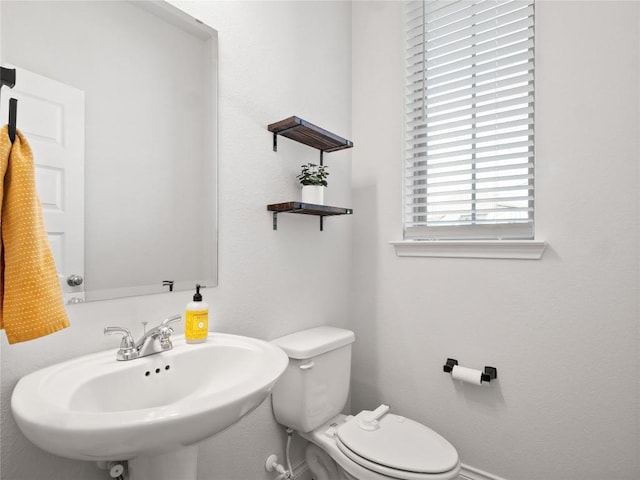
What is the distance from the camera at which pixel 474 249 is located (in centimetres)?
153

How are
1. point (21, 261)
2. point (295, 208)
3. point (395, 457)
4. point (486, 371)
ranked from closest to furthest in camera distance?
point (21, 261), point (395, 457), point (295, 208), point (486, 371)

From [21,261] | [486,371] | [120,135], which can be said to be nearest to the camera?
[21,261]

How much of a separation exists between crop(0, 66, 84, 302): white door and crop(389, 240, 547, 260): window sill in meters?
→ 1.30

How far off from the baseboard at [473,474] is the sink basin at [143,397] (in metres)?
1.15

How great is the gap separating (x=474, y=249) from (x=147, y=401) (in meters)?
1.33

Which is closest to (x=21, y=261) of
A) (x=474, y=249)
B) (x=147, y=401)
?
(x=147, y=401)

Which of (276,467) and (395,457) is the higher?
(395,457)

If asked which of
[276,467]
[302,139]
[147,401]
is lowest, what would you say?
[276,467]

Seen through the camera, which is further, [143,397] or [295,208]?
[295,208]

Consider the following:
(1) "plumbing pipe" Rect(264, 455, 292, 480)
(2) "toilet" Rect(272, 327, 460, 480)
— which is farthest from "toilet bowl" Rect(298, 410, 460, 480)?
(1) "plumbing pipe" Rect(264, 455, 292, 480)

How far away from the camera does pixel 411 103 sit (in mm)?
1742

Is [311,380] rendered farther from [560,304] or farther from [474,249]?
[560,304]

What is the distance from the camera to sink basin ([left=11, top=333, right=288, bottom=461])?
0.60 metres

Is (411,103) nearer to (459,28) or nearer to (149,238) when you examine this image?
(459,28)
